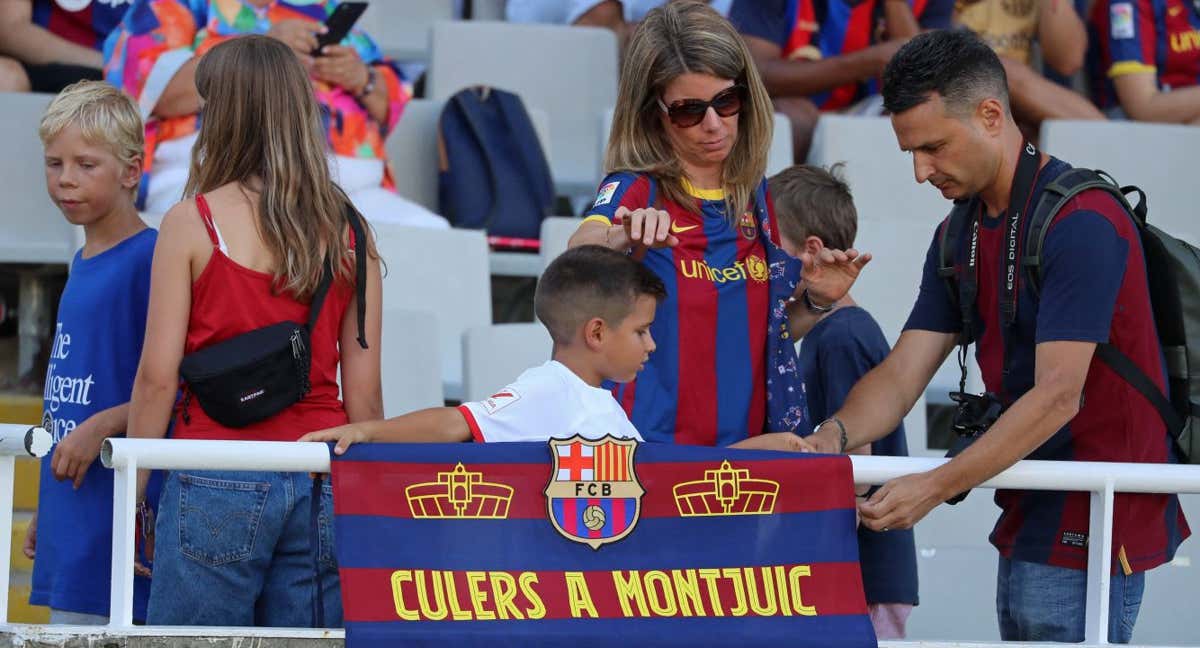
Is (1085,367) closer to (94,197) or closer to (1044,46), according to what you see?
(94,197)

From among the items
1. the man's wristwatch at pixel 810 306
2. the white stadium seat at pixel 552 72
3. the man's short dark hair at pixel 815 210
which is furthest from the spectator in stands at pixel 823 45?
the man's wristwatch at pixel 810 306

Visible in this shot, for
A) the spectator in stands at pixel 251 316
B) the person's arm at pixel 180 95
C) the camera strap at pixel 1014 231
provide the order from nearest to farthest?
the spectator in stands at pixel 251 316, the camera strap at pixel 1014 231, the person's arm at pixel 180 95

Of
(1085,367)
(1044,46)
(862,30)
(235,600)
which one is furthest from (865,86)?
(235,600)

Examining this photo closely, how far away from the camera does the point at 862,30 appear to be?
5855 millimetres

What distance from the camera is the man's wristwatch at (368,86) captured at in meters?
4.82

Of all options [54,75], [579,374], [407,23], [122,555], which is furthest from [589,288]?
[407,23]

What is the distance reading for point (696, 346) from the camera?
271cm

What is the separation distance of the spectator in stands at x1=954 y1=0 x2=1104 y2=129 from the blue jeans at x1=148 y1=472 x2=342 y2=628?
3.78 m

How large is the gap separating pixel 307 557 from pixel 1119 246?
1.47 meters

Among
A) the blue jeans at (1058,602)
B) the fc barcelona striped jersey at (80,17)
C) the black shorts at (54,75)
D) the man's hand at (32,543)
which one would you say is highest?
the fc barcelona striped jersey at (80,17)

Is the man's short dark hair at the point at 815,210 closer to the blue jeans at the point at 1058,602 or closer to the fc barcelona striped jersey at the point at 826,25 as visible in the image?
the blue jeans at the point at 1058,602

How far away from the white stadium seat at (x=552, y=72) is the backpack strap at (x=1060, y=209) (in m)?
3.18

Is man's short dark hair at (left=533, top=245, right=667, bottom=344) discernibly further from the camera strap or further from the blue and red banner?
the camera strap

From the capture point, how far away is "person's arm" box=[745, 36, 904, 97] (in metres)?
5.66
